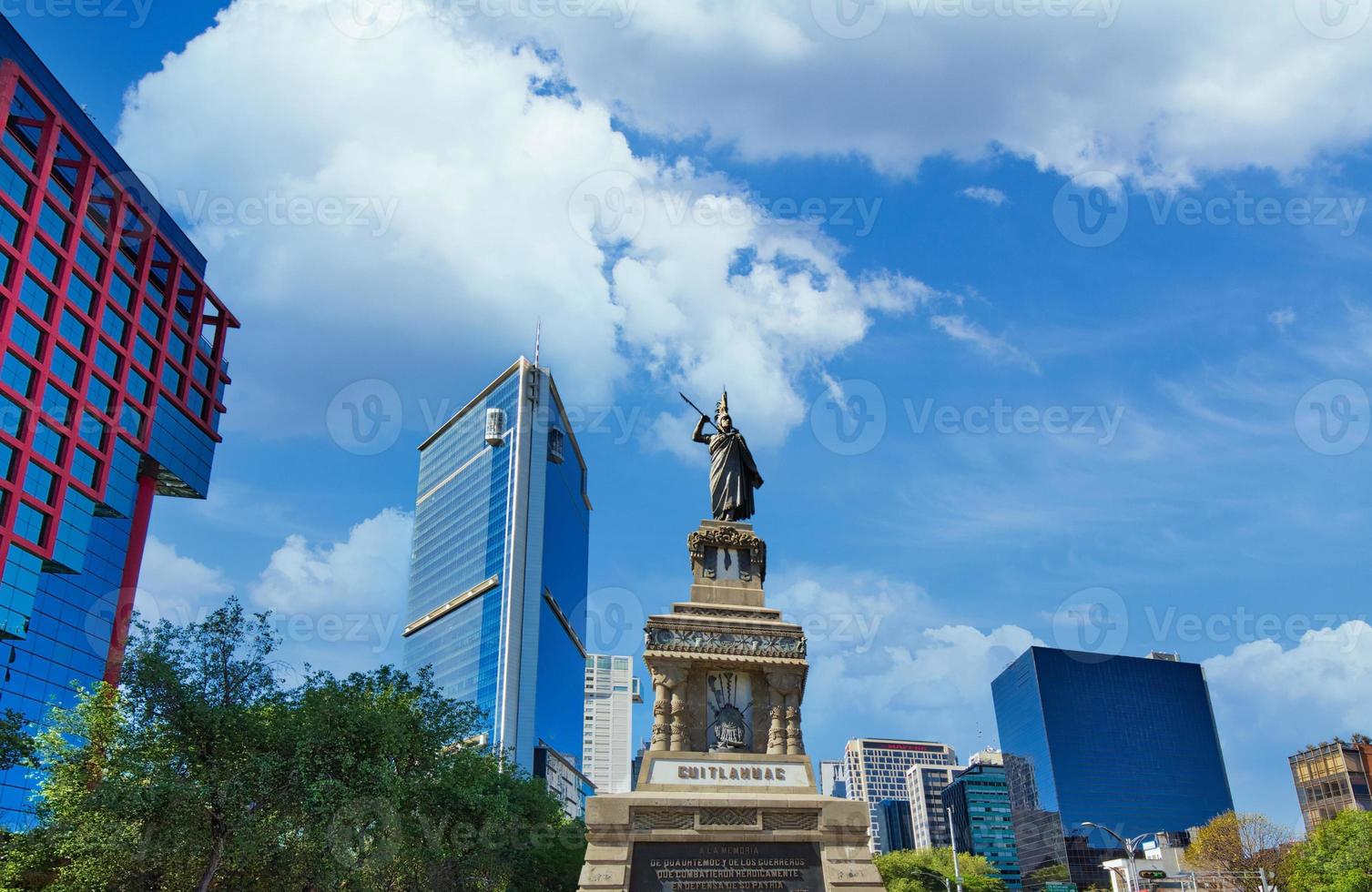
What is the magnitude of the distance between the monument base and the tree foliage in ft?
36.8

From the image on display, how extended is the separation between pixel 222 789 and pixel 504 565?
110 metres

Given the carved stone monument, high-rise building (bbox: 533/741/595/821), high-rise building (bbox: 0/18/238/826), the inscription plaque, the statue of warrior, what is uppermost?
high-rise building (bbox: 0/18/238/826)

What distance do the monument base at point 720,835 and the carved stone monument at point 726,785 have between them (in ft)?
0.08

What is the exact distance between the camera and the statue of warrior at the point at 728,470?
31125 millimetres

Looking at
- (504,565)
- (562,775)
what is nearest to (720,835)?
(504,565)

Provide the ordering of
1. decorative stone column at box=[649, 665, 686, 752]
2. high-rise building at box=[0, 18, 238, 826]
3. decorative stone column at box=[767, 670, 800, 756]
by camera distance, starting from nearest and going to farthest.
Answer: decorative stone column at box=[649, 665, 686, 752] → decorative stone column at box=[767, 670, 800, 756] → high-rise building at box=[0, 18, 238, 826]

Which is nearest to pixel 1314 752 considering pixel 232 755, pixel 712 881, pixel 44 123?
pixel 712 881

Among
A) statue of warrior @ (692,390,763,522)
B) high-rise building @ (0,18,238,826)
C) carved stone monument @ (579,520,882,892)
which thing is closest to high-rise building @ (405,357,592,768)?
high-rise building @ (0,18,238,826)

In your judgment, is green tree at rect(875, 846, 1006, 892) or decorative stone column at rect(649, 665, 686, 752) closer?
decorative stone column at rect(649, 665, 686, 752)

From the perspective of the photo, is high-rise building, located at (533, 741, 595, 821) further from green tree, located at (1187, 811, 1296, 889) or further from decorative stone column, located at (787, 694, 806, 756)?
decorative stone column, located at (787, 694, 806, 756)

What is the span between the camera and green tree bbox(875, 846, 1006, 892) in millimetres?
57566

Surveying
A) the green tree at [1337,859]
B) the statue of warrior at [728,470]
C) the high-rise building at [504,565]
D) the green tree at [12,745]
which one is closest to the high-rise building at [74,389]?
the green tree at [12,745]

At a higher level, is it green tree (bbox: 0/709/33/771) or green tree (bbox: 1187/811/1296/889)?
green tree (bbox: 0/709/33/771)

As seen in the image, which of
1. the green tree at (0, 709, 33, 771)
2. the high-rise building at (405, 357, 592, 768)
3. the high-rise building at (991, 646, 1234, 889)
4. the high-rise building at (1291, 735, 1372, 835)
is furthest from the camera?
the high-rise building at (991, 646, 1234, 889)
